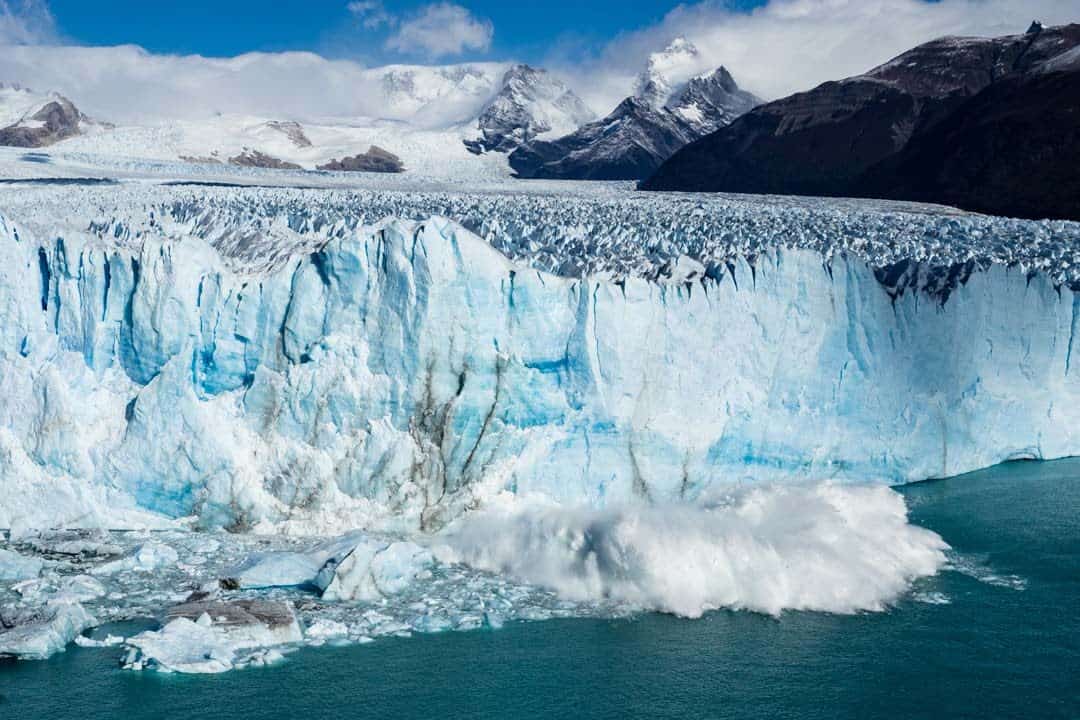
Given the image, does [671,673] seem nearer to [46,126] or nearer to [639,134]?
[639,134]

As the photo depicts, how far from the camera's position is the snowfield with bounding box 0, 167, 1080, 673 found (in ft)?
33.3

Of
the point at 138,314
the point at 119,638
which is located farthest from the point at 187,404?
the point at 119,638

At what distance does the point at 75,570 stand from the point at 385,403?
3.46 m

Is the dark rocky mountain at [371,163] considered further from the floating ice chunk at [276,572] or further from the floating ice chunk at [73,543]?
the floating ice chunk at [276,572]

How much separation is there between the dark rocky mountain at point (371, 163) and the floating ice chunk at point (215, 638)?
28938mm

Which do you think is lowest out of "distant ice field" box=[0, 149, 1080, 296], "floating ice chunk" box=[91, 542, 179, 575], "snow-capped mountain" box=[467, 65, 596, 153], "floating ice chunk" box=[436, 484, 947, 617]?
"floating ice chunk" box=[91, 542, 179, 575]

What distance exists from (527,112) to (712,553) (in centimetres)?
3983

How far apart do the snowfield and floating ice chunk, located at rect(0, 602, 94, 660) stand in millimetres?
63

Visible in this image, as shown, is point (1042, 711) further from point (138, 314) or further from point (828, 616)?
point (138, 314)

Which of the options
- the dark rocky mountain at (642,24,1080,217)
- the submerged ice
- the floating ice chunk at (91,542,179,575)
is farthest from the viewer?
the dark rocky mountain at (642,24,1080,217)

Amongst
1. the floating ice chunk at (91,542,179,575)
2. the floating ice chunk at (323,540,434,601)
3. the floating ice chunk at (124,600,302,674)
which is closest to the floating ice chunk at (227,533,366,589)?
the floating ice chunk at (323,540,434,601)

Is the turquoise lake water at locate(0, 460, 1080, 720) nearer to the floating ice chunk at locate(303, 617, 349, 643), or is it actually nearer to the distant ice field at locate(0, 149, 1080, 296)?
the floating ice chunk at locate(303, 617, 349, 643)

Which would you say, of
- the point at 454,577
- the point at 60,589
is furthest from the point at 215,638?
the point at 454,577

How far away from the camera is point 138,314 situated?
1177cm
